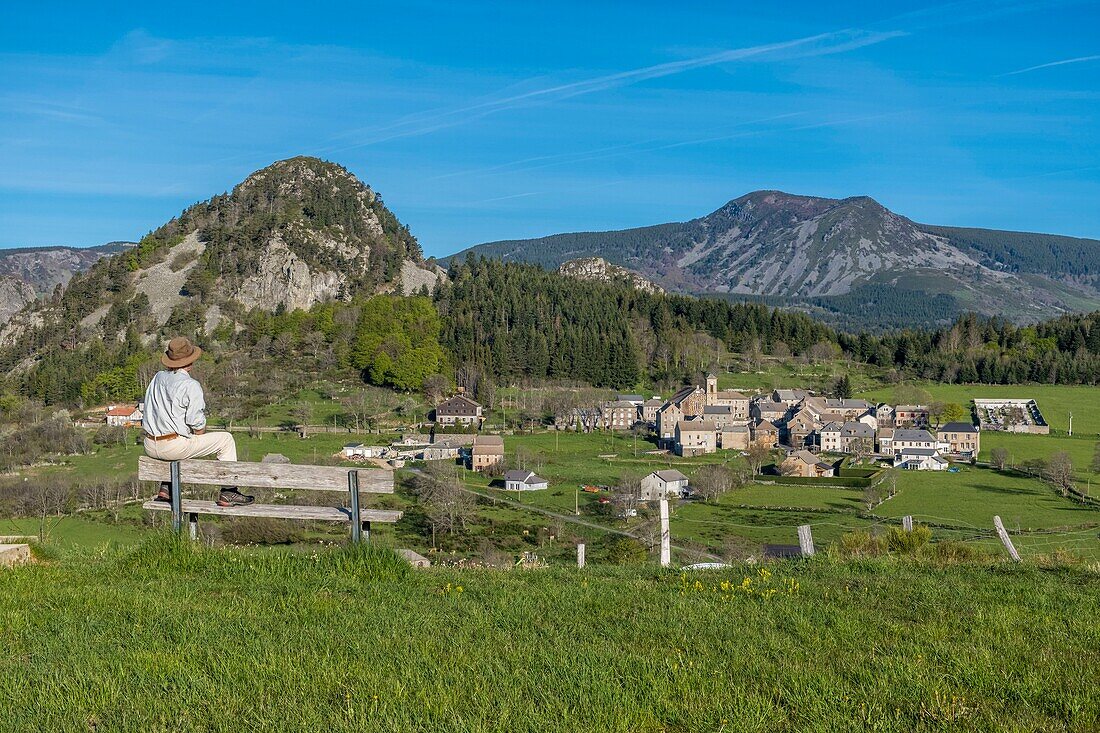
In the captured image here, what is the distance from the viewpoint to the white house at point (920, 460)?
70875mm

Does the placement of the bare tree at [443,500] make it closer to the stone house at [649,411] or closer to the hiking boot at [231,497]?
the hiking boot at [231,497]

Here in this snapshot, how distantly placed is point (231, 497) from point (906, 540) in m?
8.45

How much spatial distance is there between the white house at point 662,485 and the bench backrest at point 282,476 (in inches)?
1888

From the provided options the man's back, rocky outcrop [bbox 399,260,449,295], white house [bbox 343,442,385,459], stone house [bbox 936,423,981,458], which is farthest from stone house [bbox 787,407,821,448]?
the man's back

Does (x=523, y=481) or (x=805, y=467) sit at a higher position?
(x=523, y=481)

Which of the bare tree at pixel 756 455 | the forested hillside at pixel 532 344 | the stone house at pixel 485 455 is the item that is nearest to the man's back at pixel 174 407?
the stone house at pixel 485 455

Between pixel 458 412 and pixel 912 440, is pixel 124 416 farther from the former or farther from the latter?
pixel 912 440

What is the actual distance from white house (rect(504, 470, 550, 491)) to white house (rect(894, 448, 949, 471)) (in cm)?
3058

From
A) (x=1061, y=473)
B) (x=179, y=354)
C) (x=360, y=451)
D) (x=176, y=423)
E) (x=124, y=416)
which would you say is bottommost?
(x=1061, y=473)

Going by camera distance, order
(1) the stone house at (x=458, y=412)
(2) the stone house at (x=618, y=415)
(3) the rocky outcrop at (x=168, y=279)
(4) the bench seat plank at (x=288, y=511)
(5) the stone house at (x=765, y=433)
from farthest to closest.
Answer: (3) the rocky outcrop at (x=168, y=279)
(2) the stone house at (x=618, y=415)
(1) the stone house at (x=458, y=412)
(5) the stone house at (x=765, y=433)
(4) the bench seat plank at (x=288, y=511)

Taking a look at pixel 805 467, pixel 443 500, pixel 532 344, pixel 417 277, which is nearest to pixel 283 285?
pixel 417 277

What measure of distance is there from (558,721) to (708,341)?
12522 centimetres

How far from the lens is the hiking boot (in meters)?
10.2

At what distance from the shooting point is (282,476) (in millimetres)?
9617
